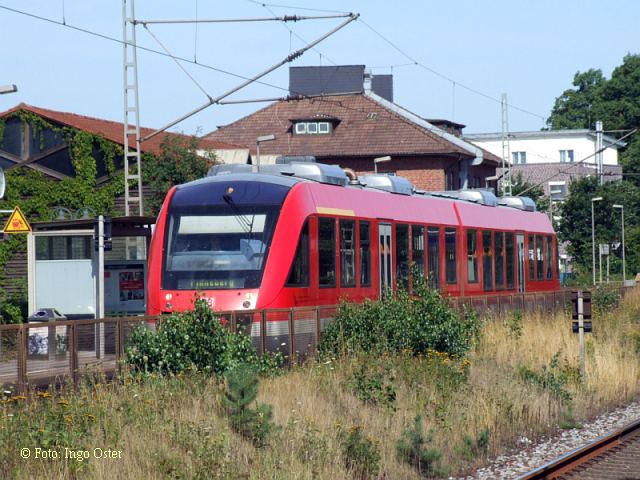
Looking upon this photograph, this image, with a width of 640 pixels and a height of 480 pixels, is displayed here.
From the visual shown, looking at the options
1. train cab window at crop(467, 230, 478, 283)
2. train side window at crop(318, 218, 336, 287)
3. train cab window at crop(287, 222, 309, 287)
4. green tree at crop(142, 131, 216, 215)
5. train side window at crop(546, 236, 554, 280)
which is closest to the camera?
train cab window at crop(287, 222, 309, 287)

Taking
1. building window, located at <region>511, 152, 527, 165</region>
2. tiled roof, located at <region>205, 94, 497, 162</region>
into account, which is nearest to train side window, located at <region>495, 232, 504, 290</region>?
tiled roof, located at <region>205, 94, 497, 162</region>

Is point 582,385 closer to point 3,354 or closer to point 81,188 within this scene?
point 3,354

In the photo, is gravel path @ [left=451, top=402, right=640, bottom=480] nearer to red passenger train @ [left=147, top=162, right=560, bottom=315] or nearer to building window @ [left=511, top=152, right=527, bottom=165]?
red passenger train @ [left=147, top=162, right=560, bottom=315]

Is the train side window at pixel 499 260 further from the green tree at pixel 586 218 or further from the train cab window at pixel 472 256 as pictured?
the green tree at pixel 586 218

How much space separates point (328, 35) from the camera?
78.9 feet

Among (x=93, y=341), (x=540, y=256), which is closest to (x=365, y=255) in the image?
(x=93, y=341)

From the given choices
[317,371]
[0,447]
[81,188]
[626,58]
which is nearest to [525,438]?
[317,371]

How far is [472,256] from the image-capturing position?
29578 mm

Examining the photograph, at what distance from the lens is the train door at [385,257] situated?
935 inches

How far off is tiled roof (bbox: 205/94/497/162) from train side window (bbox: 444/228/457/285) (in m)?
34.5

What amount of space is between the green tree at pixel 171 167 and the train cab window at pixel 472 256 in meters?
12.1

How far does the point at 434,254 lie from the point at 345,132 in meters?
40.3

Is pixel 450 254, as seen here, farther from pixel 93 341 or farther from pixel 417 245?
pixel 93 341

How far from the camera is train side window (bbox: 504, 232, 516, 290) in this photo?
107 ft
